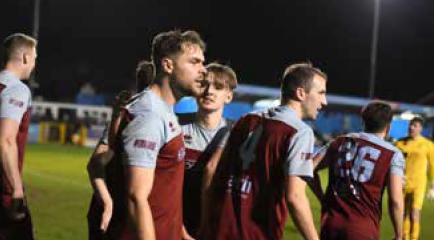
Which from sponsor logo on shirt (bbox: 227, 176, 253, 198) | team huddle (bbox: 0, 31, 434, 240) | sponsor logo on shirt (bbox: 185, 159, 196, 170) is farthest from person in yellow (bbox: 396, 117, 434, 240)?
sponsor logo on shirt (bbox: 227, 176, 253, 198)

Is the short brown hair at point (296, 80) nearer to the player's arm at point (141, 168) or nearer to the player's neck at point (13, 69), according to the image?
the player's arm at point (141, 168)

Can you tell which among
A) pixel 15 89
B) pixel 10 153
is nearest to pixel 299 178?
pixel 10 153

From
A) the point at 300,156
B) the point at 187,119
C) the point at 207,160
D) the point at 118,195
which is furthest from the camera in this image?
the point at 187,119

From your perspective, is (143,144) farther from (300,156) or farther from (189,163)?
(189,163)

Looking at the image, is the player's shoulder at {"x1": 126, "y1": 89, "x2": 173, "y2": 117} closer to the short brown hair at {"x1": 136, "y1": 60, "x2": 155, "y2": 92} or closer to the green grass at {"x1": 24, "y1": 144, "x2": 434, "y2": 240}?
the short brown hair at {"x1": 136, "y1": 60, "x2": 155, "y2": 92}

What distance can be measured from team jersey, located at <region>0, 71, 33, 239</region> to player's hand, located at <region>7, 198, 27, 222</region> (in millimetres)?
70

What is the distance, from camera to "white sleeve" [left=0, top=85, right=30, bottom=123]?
5270 millimetres

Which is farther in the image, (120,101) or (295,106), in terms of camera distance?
(120,101)

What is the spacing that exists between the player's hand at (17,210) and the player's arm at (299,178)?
2449 millimetres

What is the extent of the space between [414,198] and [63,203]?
21.6 feet

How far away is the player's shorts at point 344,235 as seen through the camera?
544 centimetres

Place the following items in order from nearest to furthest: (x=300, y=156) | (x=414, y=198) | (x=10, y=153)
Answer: (x=300, y=156) < (x=10, y=153) < (x=414, y=198)

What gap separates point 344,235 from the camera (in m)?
5.46

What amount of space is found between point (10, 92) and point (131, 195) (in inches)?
89.1
